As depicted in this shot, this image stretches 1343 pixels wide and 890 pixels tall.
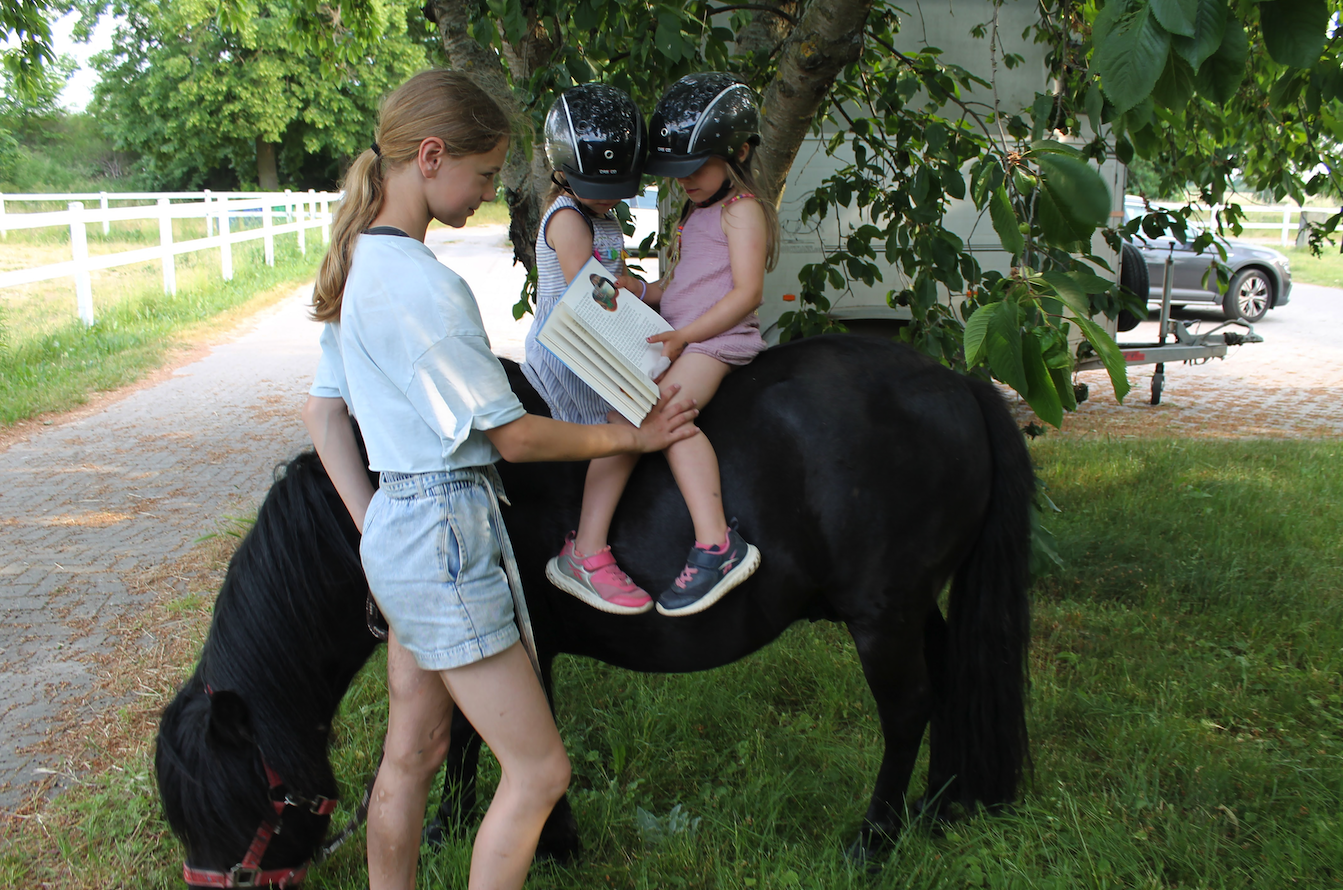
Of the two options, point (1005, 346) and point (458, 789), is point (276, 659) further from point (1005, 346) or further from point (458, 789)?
point (1005, 346)

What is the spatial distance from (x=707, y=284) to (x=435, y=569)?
1.09 metres

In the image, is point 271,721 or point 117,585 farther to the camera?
point 117,585

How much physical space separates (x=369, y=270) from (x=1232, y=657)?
3.58 m

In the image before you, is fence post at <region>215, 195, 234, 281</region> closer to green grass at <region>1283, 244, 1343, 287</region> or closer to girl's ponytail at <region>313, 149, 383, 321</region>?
girl's ponytail at <region>313, 149, 383, 321</region>

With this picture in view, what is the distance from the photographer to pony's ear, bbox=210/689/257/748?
195 cm

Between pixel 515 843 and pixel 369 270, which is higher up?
pixel 369 270

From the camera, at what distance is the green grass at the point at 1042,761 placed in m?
2.45

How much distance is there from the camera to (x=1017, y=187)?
84.1 inches

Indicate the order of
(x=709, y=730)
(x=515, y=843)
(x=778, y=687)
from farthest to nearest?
(x=778, y=687), (x=709, y=730), (x=515, y=843)

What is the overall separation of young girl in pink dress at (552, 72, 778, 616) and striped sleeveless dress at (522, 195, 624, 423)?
0.34 feet

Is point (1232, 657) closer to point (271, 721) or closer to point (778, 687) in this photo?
point (778, 687)

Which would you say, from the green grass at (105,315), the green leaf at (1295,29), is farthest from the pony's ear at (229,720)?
the green grass at (105,315)

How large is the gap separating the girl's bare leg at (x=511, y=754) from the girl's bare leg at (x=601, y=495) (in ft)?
1.42

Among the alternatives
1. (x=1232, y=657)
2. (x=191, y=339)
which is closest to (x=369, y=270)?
(x=1232, y=657)
